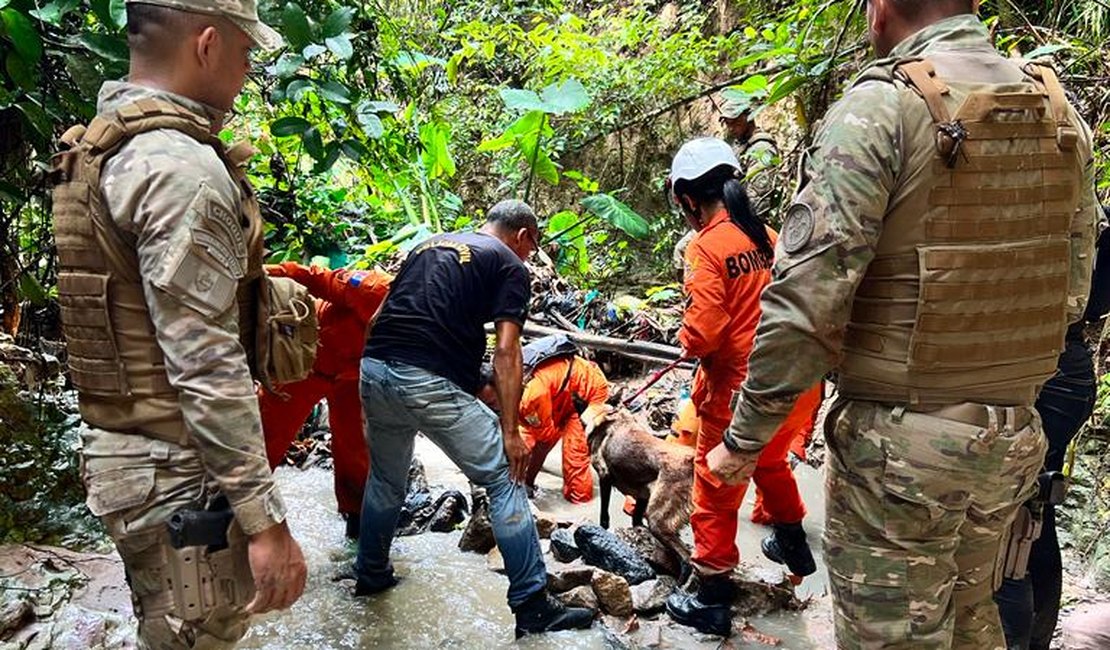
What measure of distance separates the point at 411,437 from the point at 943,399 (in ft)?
7.73

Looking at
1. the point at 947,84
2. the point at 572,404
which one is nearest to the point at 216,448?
the point at 947,84

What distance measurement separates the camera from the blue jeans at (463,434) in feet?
10.8

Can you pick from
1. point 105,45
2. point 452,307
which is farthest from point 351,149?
point 105,45

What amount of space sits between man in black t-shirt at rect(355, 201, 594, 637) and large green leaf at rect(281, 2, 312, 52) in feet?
3.37

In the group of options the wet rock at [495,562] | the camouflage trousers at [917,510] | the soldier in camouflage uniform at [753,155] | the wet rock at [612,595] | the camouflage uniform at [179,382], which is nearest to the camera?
the camouflage uniform at [179,382]

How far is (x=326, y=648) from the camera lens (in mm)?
3182

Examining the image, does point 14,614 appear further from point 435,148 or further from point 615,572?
point 435,148

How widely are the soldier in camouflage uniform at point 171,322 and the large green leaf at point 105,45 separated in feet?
3.08

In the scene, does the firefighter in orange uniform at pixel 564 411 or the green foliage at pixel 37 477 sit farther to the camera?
the firefighter in orange uniform at pixel 564 411

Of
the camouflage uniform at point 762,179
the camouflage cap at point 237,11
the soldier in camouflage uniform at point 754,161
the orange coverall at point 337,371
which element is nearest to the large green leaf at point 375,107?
the orange coverall at point 337,371

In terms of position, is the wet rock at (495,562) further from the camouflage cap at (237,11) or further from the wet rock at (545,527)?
the camouflage cap at (237,11)

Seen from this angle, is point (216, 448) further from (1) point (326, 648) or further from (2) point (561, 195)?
(2) point (561, 195)

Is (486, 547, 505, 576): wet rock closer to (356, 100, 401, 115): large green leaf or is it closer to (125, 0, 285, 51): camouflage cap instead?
(356, 100, 401, 115): large green leaf

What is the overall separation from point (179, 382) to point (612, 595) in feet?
8.15
